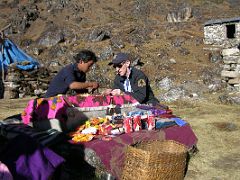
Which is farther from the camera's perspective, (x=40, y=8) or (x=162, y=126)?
(x=40, y=8)

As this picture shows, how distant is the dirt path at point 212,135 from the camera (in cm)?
561

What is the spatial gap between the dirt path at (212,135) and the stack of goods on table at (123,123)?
83 cm

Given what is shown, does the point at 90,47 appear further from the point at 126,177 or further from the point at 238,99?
the point at 126,177

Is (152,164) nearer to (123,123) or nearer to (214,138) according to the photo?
(123,123)

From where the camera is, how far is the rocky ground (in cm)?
784

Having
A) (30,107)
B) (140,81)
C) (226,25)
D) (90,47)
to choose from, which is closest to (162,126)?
(140,81)

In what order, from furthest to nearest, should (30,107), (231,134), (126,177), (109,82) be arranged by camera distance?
(109,82) < (231,134) < (30,107) < (126,177)

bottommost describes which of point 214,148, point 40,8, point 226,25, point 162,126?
point 214,148

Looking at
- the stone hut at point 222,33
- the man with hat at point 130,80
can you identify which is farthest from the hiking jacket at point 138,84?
the stone hut at point 222,33

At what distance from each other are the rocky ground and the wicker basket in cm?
75

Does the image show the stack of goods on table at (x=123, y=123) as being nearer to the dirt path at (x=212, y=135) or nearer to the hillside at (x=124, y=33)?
the dirt path at (x=212, y=135)

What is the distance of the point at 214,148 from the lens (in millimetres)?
6762

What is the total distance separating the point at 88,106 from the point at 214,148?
252 cm

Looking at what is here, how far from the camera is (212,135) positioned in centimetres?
768
